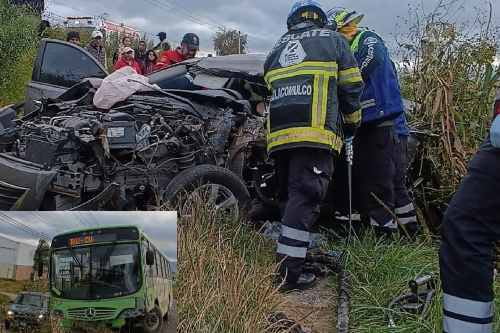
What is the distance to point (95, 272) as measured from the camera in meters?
1.57

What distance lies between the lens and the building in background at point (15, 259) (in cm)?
152

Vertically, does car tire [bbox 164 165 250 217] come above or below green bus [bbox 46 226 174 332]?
above

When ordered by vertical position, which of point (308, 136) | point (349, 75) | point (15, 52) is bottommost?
point (308, 136)

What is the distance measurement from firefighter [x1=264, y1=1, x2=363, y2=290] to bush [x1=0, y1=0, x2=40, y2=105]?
8773 millimetres

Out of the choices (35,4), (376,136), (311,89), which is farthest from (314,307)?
(35,4)

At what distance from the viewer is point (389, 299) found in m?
3.49

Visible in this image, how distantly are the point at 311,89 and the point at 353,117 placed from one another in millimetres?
428

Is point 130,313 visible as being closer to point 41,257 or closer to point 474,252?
point 41,257

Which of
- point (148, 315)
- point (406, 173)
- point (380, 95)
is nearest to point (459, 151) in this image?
point (406, 173)

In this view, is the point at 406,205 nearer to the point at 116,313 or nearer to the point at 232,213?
the point at 232,213

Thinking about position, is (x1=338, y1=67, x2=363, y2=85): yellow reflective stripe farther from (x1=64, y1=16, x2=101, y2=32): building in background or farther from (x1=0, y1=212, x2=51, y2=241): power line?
(x1=64, y1=16, x2=101, y2=32): building in background

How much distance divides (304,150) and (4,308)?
258cm

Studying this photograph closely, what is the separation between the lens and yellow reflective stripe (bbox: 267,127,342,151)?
12.5 ft

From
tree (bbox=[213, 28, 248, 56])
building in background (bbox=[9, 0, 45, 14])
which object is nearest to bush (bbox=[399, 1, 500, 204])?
building in background (bbox=[9, 0, 45, 14])
